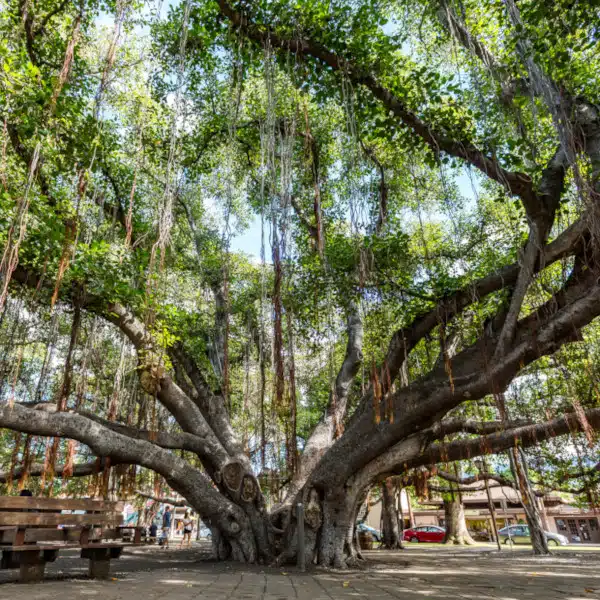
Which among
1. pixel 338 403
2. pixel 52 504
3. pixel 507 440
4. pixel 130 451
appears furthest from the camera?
pixel 338 403

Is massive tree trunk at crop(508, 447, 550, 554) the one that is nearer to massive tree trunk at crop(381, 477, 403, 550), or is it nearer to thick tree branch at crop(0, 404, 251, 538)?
massive tree trunk at crop(381, 477, 403, 550)

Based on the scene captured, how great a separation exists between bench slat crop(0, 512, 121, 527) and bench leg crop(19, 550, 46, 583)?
25 centimetres

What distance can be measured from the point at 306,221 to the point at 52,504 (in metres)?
5.77

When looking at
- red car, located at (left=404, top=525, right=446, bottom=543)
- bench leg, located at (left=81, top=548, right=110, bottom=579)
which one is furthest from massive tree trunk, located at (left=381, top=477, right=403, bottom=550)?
bench leg, located at (left=81, top=548, right=110, bottom=579)

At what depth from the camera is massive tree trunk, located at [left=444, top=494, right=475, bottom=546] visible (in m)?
15.6

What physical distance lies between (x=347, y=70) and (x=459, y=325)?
3.58 m

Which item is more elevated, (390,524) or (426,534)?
(390,524)

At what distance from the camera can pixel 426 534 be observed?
61.9 ft

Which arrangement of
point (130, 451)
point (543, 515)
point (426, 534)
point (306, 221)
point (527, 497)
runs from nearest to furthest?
1. point (130, 451)
2. point (306, 221)
3. point (527, 497)
4. point (426, 534)
5. point (543, 515)

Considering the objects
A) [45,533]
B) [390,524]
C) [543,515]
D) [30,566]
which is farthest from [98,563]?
[543,515]

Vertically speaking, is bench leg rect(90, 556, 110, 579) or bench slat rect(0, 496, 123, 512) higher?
bench slat rect(0, 496, 123, 512)

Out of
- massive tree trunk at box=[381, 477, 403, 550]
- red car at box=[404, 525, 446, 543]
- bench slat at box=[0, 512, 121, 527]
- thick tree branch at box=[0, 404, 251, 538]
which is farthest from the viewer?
red car at box=[404, 525, 446, 543]

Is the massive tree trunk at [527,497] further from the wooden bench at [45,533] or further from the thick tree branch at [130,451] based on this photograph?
the wooden bench at [45,533]

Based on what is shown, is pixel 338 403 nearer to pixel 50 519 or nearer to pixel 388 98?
pixel 50 519
